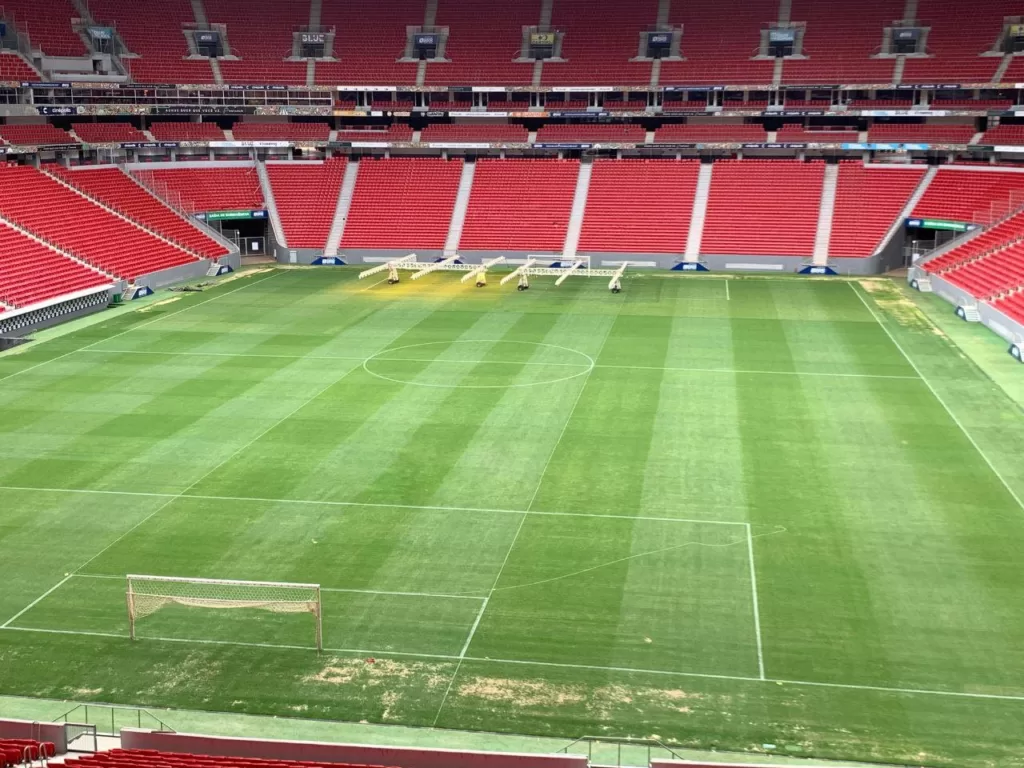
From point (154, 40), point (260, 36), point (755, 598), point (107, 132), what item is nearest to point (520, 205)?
point (260, 36)

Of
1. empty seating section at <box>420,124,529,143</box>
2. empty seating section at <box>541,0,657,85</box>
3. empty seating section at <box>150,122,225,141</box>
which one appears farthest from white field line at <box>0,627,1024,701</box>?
empty seating section at <box>541,0,657,85</box>

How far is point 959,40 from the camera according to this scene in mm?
66875

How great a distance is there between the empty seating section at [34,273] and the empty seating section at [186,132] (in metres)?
19.1

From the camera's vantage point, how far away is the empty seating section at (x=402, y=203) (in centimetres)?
6525

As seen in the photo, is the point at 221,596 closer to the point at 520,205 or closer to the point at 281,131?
the point at 520,205

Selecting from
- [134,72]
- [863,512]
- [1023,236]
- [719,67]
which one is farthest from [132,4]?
[863,512]

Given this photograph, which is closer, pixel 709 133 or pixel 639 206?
pixel 639 206

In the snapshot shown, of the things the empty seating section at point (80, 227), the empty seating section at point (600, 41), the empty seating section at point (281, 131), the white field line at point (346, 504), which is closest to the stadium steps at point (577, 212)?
the empty seating section at point (600, 41)

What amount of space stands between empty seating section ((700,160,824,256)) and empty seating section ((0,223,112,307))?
105 feet

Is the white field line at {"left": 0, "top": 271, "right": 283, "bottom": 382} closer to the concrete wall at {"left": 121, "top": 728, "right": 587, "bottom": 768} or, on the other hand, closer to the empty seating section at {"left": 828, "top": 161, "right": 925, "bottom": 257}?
the concrete wall at {"left": 121, "top": 728, "right": 587, "bottom": 768}

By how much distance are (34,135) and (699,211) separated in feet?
120

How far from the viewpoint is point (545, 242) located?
64.1 meters

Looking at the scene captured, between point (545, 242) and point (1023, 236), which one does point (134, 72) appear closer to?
point (545, 242)

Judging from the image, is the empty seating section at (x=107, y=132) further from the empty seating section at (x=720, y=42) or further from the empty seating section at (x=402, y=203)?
the empty seating section at (x=720, y=42)
